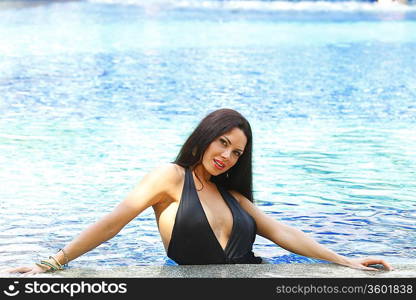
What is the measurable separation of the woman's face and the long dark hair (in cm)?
2

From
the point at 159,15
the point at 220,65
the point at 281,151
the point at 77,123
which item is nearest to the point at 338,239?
the point at 281,151

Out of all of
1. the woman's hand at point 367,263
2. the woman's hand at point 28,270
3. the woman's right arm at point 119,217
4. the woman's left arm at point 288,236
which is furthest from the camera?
the woman's left arm at point 288,236

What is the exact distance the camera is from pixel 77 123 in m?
9.30

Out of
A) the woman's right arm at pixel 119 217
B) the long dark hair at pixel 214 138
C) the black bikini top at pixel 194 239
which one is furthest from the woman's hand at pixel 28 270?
the long dark hair at pixel 214 138

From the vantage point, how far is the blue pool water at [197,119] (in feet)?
18.8

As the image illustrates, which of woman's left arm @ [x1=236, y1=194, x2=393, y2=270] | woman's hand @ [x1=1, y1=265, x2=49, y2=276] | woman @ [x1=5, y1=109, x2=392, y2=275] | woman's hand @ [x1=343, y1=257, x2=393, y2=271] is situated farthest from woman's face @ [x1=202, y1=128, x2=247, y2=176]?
woman's hand @ [x1=1, y1=265, x2=49, y2=276]

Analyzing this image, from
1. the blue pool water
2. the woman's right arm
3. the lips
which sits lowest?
the blue pool water

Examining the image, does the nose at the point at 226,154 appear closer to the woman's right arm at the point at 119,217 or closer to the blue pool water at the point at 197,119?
the woman's right arm at the point at 119,217

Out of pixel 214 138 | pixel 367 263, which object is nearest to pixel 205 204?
pixel 214 138

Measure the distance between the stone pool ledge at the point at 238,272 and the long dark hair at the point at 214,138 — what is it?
454mm

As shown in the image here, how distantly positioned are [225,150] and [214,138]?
2.7 inches

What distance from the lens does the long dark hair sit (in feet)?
12.3

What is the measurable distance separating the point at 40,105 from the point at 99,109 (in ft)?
2.27

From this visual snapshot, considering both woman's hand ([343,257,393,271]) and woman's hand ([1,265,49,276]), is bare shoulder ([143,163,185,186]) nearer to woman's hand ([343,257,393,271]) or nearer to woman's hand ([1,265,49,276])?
woman's hand ([1,265,49,276])
